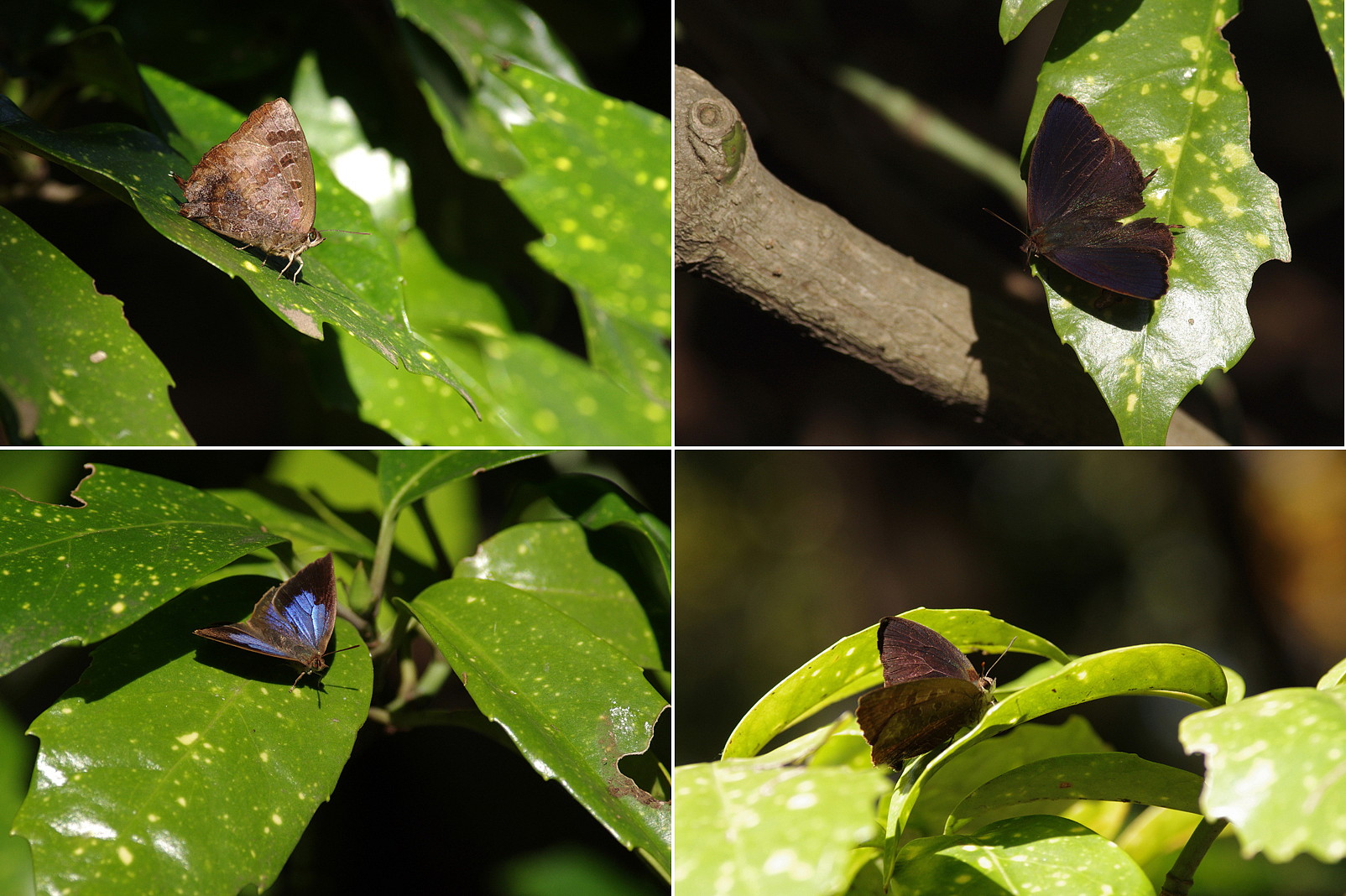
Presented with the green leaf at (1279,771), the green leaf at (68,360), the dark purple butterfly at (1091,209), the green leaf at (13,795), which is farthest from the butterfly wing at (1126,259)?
the green leaf at (13,795)

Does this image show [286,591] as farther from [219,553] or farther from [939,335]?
[939,335]

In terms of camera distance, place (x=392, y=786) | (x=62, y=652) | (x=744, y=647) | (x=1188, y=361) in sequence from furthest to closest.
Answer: (x=744, y=647)
(x=392, y=786)
(x=62, y=652)
(x=1188, y=361)

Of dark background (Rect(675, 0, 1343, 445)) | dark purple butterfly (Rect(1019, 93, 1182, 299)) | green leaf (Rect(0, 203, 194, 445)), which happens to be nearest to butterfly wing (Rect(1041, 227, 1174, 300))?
dark purple butterfly (Rect(1019, 93, 1182, 299))

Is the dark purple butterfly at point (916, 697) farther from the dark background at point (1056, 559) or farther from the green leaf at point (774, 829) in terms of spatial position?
the dark background at point (1056, 559)

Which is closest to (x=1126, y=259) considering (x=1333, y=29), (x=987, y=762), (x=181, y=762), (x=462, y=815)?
(x=1333, y=29)

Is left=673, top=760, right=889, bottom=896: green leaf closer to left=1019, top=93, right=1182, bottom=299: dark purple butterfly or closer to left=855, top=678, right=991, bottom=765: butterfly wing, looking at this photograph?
left=855, top=678, right=991, bottom=765: butterfly wing

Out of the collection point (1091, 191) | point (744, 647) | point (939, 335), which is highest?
point (1091, 191)

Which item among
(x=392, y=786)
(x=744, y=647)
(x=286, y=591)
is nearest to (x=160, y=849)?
(x=286, y=591)
